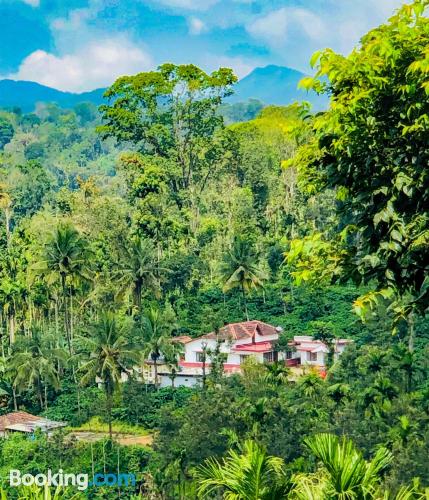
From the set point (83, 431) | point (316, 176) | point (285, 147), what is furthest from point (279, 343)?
point (316, 176)

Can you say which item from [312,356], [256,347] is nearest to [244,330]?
[256,347]

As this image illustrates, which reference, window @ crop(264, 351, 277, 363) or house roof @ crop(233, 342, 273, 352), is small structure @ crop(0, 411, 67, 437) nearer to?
house roof @ crop(233, 342, 273, 352)

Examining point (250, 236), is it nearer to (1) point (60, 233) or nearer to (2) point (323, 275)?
(1) point (60, 233)

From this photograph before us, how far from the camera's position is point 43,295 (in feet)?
127

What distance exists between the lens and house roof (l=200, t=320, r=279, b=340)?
36.3 m

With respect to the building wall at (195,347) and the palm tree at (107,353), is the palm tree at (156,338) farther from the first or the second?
the palm tree at (107,353)

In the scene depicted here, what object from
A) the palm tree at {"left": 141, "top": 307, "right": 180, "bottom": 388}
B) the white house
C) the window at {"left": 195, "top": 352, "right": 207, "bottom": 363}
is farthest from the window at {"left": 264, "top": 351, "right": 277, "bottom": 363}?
the palm tree at {"left": 141, "top": 307, "right": 180, "bottom": 388}

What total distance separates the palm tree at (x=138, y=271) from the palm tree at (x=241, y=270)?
10.9 ft

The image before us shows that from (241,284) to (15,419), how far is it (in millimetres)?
12463

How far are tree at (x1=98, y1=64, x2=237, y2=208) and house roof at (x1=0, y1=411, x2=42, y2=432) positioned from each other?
19.4 m

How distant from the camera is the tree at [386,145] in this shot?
4.50 m

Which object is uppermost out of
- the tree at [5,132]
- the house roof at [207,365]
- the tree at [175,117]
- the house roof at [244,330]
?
the tree at [5,132]

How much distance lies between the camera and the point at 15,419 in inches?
1219

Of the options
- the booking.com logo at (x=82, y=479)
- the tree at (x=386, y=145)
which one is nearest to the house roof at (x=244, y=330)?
the booking.com logo at (x=82, y=479)
